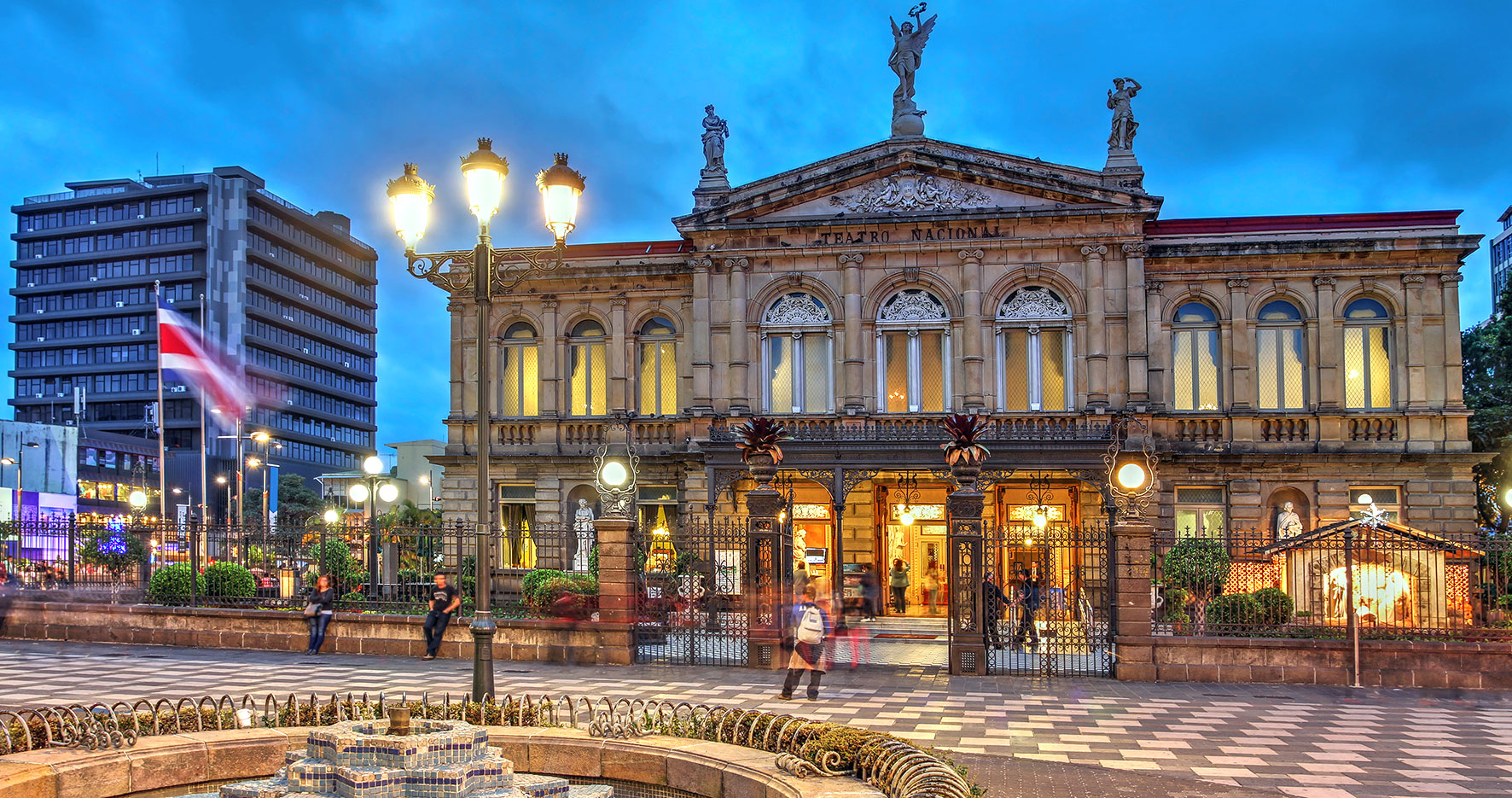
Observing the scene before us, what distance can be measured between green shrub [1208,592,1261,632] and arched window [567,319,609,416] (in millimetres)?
20313

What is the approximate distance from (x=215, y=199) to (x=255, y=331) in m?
10.9

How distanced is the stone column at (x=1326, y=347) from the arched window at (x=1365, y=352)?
0.48 m

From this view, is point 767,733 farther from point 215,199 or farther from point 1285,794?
point 215,199

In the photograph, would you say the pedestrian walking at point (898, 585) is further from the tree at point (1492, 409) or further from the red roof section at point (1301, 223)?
the tree at point (1492, 409)

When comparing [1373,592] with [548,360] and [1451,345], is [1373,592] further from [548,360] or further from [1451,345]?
[548,360]

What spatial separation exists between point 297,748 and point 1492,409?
40.1 m

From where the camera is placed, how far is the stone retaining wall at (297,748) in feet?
30.4

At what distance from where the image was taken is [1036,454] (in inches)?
1211

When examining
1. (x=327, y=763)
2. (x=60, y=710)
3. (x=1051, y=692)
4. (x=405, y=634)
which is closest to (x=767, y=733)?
(x=327, y=763)

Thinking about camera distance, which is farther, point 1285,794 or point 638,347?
point 638,347

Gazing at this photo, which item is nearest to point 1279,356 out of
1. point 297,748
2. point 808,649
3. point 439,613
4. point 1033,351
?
point 1033,351

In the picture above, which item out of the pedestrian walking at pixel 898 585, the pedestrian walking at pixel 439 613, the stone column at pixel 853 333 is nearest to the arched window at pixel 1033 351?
the stone column at pixel 853 333

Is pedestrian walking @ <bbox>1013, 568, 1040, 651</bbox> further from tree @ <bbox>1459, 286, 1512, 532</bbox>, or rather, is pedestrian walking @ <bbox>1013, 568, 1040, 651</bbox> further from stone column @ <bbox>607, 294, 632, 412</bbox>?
tree @ <bbox>1459, 286, 1512, 532</bbox>

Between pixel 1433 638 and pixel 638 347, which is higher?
pixel 638 347
